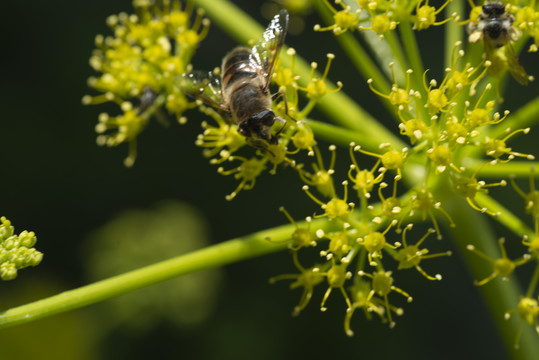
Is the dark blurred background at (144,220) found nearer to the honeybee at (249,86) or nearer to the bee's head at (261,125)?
the honeybee at (249,86)

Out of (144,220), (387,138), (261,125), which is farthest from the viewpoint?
(144,220)

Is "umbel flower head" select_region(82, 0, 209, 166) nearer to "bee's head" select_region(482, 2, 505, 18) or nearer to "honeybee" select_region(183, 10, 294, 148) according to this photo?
"honeybee" select_region(183, 10, 294, 148)

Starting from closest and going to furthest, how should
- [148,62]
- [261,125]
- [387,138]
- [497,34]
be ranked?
1. [497,34]
2. [261,125]
3. [387,138]
4. [148,62]

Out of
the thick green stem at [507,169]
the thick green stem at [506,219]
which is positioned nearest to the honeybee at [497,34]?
the thick green stem at [507,169]

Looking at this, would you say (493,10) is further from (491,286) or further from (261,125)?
(491,286)

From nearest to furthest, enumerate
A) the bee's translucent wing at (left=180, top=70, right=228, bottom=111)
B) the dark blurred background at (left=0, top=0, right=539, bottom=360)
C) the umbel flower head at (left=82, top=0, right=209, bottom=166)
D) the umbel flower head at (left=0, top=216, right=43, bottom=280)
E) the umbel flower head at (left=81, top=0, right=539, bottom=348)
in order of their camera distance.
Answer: the umbel flower head at (left=0, top=216, right=43, bottom=280)
the umbel flower head at (left=81, top=0, right=539, bottom=348)
the bee's translucent wing at (left=180, top=70, right=228, bottom=111)
the umbel flower head at (left=82, top=0, right=209, bottom=166)
the dark blurred background at (left=0, top=0, right=539, bottom=360)

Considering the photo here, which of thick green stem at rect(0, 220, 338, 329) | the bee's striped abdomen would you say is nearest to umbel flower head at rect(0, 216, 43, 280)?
thick green stem at rect(0, 220, 338, 329)

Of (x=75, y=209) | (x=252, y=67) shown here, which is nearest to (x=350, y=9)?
(x=252, y=67)

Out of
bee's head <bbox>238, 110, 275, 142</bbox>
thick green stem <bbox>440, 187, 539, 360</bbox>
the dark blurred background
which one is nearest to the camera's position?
bee's head <bbox>238, 110, 275, 142</bbox>

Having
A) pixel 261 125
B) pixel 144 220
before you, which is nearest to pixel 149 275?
pixel 261 125
